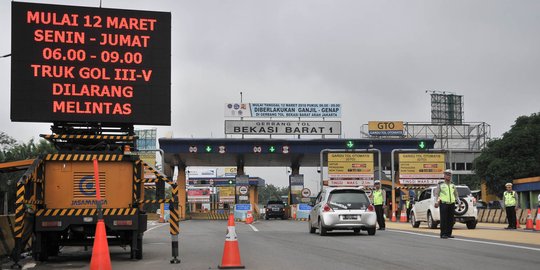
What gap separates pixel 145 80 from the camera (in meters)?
14.4

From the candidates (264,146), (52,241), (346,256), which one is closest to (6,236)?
(52,241)

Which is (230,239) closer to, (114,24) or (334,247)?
(334,247)

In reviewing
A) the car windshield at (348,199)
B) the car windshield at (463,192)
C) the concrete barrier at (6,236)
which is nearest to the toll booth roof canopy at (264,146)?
the car windshield at (463,192)

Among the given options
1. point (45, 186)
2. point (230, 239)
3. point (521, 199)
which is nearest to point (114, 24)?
point (45, 186)

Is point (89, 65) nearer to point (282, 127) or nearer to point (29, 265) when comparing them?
point (29, 265)

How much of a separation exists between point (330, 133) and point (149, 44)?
39.9 m

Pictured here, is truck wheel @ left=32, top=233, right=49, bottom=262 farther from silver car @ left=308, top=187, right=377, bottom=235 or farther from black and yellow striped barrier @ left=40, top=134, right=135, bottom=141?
silver car @ left=308, top=187, right=377, bottom=235

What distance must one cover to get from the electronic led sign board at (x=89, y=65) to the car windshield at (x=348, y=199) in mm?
7985

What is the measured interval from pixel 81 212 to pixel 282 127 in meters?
40.3

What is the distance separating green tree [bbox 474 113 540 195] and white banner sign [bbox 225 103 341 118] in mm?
24118

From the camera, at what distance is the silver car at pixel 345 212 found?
20.6 metres

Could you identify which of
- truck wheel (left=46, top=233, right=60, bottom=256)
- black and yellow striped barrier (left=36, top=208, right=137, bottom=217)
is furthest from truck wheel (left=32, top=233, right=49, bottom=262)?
black and yellow striped barrier (left=36, top=208, right=137, bottom=217)

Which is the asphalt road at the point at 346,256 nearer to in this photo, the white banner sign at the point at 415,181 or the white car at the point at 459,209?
the white car at the point at 459,209

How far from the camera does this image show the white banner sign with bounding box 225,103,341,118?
53938mm
